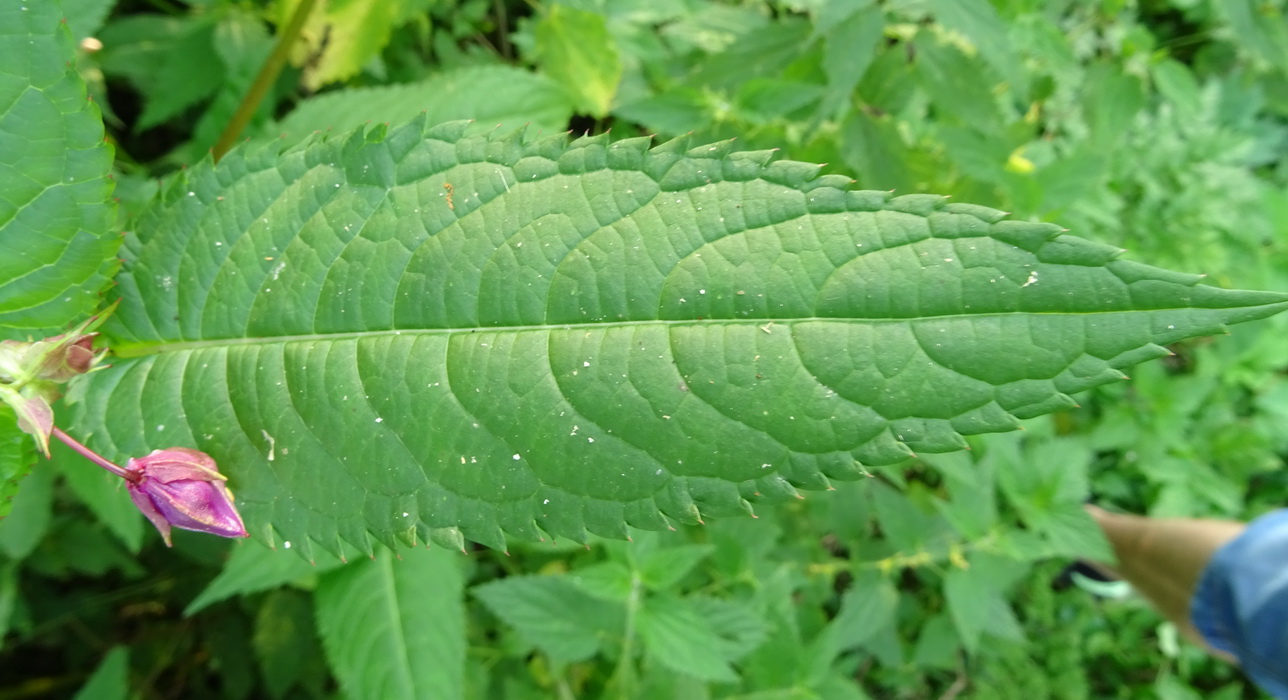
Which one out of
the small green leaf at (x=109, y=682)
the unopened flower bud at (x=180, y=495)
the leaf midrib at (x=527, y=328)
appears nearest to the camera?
the leaf midrib at (x=527, y=328)

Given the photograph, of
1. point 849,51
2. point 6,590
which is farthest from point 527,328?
point 6,590

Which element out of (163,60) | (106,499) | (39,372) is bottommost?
(106,499)

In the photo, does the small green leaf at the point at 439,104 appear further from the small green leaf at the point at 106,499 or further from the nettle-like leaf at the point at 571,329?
the small green leaf at the point at 106,499

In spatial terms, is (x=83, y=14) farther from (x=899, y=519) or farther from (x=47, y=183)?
(x=899, y=519)

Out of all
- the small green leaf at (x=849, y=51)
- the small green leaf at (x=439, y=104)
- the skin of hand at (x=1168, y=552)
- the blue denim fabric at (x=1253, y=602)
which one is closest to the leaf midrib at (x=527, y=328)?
the small green leaf at (x=439, y=104)

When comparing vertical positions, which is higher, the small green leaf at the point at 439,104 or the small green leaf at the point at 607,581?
the small green leaf at the point at 439,104
